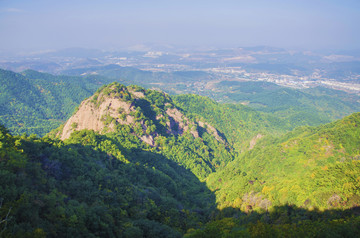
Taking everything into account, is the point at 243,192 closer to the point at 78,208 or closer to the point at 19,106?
the point at 78,208

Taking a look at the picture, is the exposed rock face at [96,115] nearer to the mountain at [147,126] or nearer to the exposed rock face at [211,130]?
the mountain at [147,126]

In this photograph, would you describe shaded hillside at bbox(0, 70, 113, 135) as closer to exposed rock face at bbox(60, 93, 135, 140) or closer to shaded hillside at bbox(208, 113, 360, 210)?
exposed rock face at bbox(60, 93, 135, 140)

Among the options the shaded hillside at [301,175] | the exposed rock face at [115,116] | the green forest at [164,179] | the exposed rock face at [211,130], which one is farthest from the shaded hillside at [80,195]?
the exposed rock face at [211,130]

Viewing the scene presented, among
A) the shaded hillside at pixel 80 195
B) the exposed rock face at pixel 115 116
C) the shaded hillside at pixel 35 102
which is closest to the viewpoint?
the shaded hillside at pixel 80 195

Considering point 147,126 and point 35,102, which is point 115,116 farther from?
point 35,102

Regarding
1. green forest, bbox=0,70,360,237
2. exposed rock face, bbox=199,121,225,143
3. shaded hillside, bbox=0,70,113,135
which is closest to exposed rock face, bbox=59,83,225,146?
green forest, bbox=0,70,360,237

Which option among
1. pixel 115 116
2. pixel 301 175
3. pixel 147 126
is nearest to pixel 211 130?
pixel 147 126

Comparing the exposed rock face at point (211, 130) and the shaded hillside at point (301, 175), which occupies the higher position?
the shaded hillside at point (301, 175)

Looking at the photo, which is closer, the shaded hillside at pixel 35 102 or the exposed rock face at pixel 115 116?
the exposed rock face at pixel 115 116

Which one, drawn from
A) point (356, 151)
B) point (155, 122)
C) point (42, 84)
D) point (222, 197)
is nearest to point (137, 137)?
point (155, 122)
